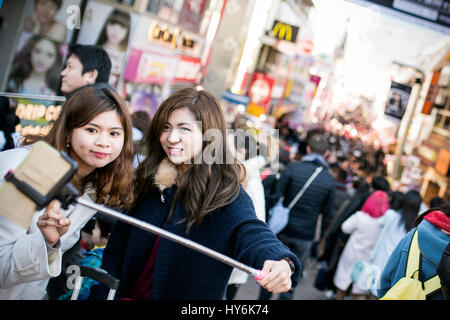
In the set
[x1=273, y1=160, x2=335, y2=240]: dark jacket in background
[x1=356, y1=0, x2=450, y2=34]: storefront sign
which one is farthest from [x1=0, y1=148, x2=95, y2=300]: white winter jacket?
[x1=356, y1=0, x2=450, y2=34]: storefront sign

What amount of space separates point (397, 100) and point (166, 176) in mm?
5018

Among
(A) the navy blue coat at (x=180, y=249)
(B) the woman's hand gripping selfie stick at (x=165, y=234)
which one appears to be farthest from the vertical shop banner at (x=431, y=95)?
(B) the woman's hand gripping selfie stick at (x=165, y=234)

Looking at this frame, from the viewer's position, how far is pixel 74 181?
227 cm

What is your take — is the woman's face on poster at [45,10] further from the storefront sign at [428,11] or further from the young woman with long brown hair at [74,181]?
the storefront sign at [428,11]

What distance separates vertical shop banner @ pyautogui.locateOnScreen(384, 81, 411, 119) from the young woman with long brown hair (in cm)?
495

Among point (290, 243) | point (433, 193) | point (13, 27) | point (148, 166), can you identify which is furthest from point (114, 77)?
point (433, 193)

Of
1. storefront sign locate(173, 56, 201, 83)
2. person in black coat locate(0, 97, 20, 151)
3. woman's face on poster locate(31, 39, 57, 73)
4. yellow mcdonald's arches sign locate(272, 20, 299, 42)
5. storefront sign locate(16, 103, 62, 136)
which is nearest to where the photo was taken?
person in black coat locate(0, 97, 20, 151)

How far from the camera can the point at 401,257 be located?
266 cm

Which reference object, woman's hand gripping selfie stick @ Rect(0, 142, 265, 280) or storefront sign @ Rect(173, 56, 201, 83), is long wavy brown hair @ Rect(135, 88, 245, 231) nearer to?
woman's hand gripping selfie stick @ Rect(0, 142, 265, 280)

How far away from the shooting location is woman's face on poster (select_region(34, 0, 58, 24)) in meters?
5.35

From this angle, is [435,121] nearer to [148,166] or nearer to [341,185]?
[341,185]

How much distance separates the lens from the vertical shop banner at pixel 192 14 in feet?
32.7

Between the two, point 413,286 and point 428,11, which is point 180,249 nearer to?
point 413,286
